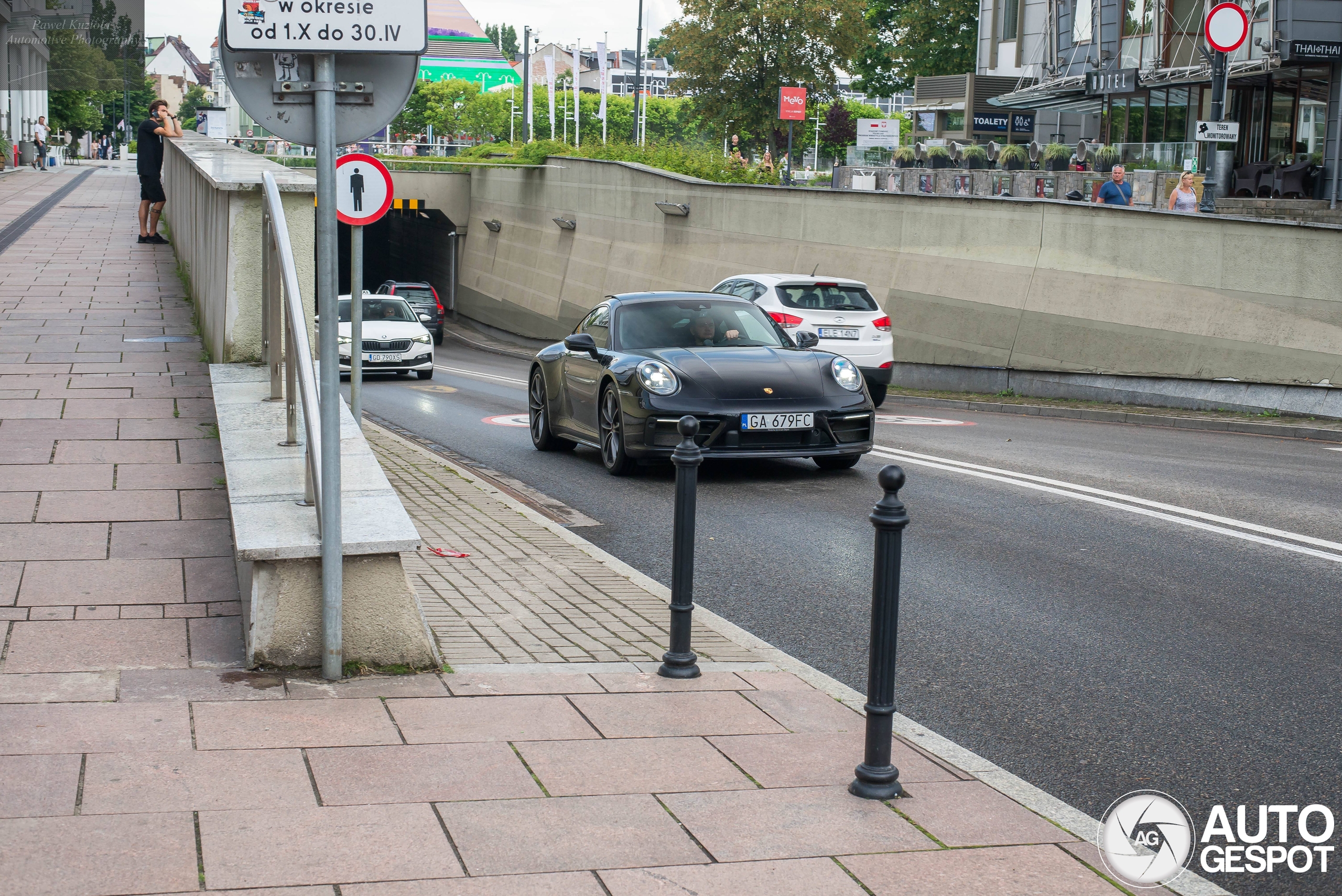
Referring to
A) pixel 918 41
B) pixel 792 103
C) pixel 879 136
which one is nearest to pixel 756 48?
pixel 792 103

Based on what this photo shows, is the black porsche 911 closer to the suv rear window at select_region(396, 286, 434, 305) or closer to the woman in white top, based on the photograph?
the woman in white top

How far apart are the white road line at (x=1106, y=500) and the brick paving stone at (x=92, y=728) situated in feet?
20.7

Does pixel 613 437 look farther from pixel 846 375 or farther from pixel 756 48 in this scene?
pixel 756 48

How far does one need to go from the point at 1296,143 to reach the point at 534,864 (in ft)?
97.6

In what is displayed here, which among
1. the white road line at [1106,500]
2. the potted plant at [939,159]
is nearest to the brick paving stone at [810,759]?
the white road line at [1106,500]

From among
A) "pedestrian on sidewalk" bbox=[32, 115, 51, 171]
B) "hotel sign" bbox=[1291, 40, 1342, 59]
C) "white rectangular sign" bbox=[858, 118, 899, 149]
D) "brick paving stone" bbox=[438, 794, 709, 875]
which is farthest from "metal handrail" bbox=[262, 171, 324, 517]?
"pedestrian on sidewalk" bbox=[32, 115, 51, 171]

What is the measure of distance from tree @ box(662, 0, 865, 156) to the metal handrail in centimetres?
4446

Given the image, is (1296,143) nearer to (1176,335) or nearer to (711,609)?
(1176,335)

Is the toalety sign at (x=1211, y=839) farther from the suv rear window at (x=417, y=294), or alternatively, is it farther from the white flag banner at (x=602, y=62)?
the white flag banner at (x=602, y=62)

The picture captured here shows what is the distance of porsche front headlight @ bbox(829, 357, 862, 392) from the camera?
11.3 metres

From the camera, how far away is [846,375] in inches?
449

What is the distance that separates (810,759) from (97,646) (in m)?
2.42

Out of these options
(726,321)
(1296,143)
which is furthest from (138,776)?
(1296,143)

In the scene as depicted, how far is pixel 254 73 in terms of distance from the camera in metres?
4.57
